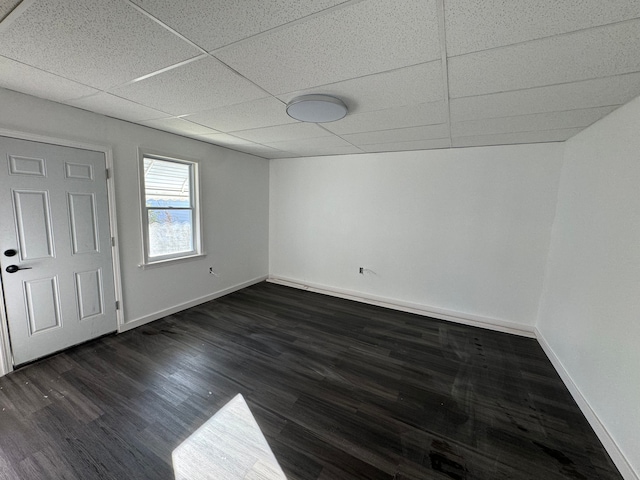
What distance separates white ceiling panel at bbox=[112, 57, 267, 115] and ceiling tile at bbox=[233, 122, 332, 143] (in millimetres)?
736

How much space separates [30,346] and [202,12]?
3.22m

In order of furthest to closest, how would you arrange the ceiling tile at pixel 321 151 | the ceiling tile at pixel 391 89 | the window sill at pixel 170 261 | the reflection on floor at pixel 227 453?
the ceiling tile at pixel 321 151, the window sill at pixel 170 261, the ceiling tile at pixel 391 89, the reflection on floor at pixel 227 453

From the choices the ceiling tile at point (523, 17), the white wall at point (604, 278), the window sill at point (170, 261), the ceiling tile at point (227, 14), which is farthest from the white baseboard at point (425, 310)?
the ceiling tile at point (227, 14)

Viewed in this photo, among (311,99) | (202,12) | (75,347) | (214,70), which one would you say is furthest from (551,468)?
(75,347)

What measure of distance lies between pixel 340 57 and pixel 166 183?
2.94 metres

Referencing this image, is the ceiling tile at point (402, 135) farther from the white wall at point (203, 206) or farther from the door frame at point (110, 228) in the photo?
the door frame at point (110, 228)

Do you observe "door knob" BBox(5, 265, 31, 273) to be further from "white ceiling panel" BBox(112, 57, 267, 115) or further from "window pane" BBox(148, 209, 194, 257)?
"white ceiling panel" BBox(112, 57, 267, 115)

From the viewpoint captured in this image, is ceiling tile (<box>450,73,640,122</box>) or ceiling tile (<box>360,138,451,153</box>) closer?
ceiling tile (<box>450,73,640,122</box>)

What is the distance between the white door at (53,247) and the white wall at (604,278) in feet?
14.9

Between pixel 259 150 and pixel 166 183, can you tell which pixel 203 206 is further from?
pixel 259 150

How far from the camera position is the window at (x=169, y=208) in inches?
124

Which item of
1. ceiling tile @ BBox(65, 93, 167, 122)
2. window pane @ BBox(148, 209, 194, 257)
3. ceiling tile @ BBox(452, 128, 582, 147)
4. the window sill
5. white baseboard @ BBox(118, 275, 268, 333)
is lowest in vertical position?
white baseboard @ BBox(118, 275, 268, 333)

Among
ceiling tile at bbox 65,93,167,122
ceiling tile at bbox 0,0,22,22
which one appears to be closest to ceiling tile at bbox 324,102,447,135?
ceiling tile at bbox 65,93,167,122

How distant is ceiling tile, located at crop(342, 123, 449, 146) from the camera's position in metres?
2.68
